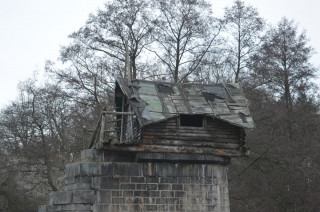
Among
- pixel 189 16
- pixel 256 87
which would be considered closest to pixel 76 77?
pixel 189 16

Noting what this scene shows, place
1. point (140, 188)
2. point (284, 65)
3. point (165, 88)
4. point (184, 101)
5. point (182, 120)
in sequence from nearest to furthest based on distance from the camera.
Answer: point (140, 188) → point (184, 101) → point (165, 88) → point (182, 120) → point (284, 65)

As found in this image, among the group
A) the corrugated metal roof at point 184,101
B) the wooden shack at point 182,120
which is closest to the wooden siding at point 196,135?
the wooden shack at point 182,120

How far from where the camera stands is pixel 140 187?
12.4m

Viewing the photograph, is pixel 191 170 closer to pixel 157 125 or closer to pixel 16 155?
pixel 157 125

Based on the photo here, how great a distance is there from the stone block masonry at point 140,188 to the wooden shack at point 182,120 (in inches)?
17.8

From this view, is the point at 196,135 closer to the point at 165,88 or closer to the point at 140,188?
the point at 165,88

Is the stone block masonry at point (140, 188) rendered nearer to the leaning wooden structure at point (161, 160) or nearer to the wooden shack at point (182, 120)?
the leaning wooden structure at point (161, 160)

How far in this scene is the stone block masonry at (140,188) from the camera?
40.0ft

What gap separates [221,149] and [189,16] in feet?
36.0

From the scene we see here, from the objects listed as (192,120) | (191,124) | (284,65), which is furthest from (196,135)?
(284,65)

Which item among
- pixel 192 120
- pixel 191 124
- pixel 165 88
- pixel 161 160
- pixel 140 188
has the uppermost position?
pixel 165 88

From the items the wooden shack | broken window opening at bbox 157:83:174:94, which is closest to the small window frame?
the wooden shack

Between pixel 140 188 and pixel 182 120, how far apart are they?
2800 mm

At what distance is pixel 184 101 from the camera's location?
13297 mm
